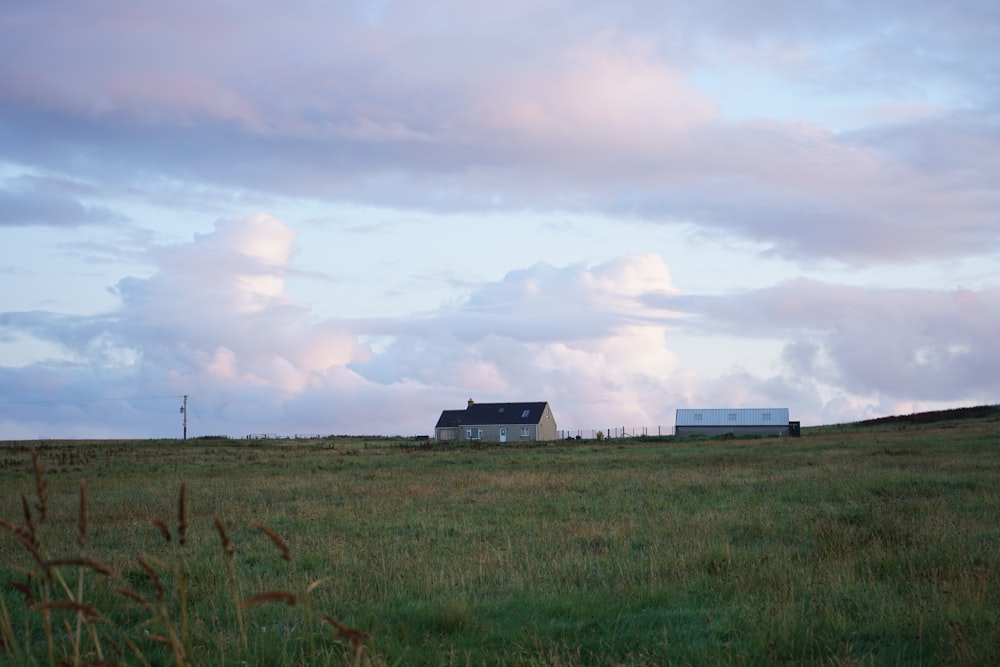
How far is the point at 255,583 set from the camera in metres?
10.6

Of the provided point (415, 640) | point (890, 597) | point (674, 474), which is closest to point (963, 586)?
point (890, 597)

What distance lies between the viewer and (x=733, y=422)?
9875 centimetres

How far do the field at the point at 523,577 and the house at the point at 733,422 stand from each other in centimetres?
7627

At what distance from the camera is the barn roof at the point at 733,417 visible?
3839 inches

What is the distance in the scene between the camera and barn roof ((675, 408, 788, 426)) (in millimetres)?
97500

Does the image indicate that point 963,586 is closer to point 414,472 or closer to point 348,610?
point 348,610

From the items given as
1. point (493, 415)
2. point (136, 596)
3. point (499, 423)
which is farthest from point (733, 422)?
point (136, 596)

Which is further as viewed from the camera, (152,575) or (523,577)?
(523,577)

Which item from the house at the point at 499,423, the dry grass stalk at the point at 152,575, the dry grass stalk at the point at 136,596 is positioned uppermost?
the dry grass stalk at the point at 152,575

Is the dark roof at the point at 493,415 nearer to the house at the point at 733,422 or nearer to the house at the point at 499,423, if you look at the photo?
the house at the point at 499,423

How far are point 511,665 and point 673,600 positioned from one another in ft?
8.81

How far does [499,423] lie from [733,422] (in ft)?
94.5

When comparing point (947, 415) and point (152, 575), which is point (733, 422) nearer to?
point (947, 415)

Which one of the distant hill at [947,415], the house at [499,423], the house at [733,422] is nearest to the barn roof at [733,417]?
the house at [733,422]
